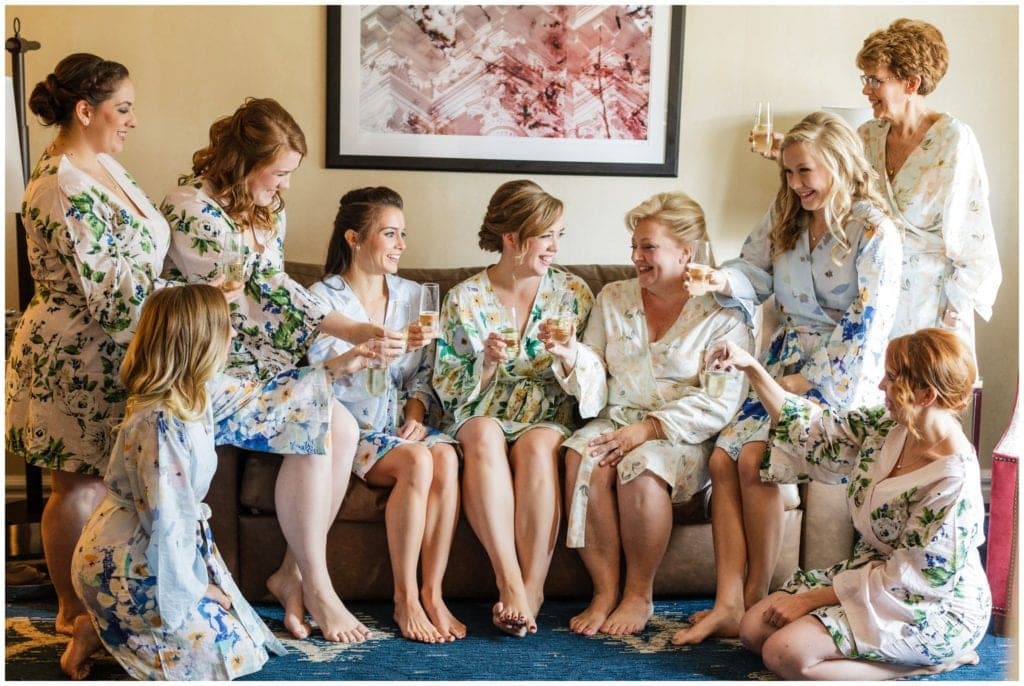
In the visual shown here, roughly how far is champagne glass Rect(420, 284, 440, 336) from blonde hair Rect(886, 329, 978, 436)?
1.00m

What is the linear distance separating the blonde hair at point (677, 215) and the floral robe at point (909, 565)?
2.49ft

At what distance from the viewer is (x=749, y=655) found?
2.54m

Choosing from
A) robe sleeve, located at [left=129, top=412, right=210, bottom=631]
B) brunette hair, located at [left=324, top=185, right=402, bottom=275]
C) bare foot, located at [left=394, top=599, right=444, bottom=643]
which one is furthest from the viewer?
brunette hair, located at [left=324, top=185, right=402, bottom=275]

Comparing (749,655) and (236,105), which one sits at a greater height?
(236,105)

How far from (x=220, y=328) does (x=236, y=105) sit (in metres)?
1.52

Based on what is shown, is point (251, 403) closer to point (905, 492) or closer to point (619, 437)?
point (619, 437)

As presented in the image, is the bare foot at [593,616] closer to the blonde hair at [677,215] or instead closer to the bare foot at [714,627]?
the bare foot at [714,627]

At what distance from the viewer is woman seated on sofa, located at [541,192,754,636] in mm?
2770

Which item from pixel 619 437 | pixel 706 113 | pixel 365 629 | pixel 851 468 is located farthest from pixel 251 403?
pixel 706 113

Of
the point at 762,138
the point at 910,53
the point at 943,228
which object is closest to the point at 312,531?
the point at 762,138

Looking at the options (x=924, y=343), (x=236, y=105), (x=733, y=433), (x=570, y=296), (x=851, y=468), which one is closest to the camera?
(x=924, y=343)

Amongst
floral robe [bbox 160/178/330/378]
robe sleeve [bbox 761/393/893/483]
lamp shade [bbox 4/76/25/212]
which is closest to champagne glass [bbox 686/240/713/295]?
robe sleeve [bbox 761/393/893/483]

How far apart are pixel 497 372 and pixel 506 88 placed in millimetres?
1103

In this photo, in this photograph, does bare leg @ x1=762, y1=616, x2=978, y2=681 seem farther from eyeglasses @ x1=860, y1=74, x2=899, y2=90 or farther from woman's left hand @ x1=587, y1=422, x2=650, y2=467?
eyeglasses @ x1=860, y1=74, x2=899, y2=90
